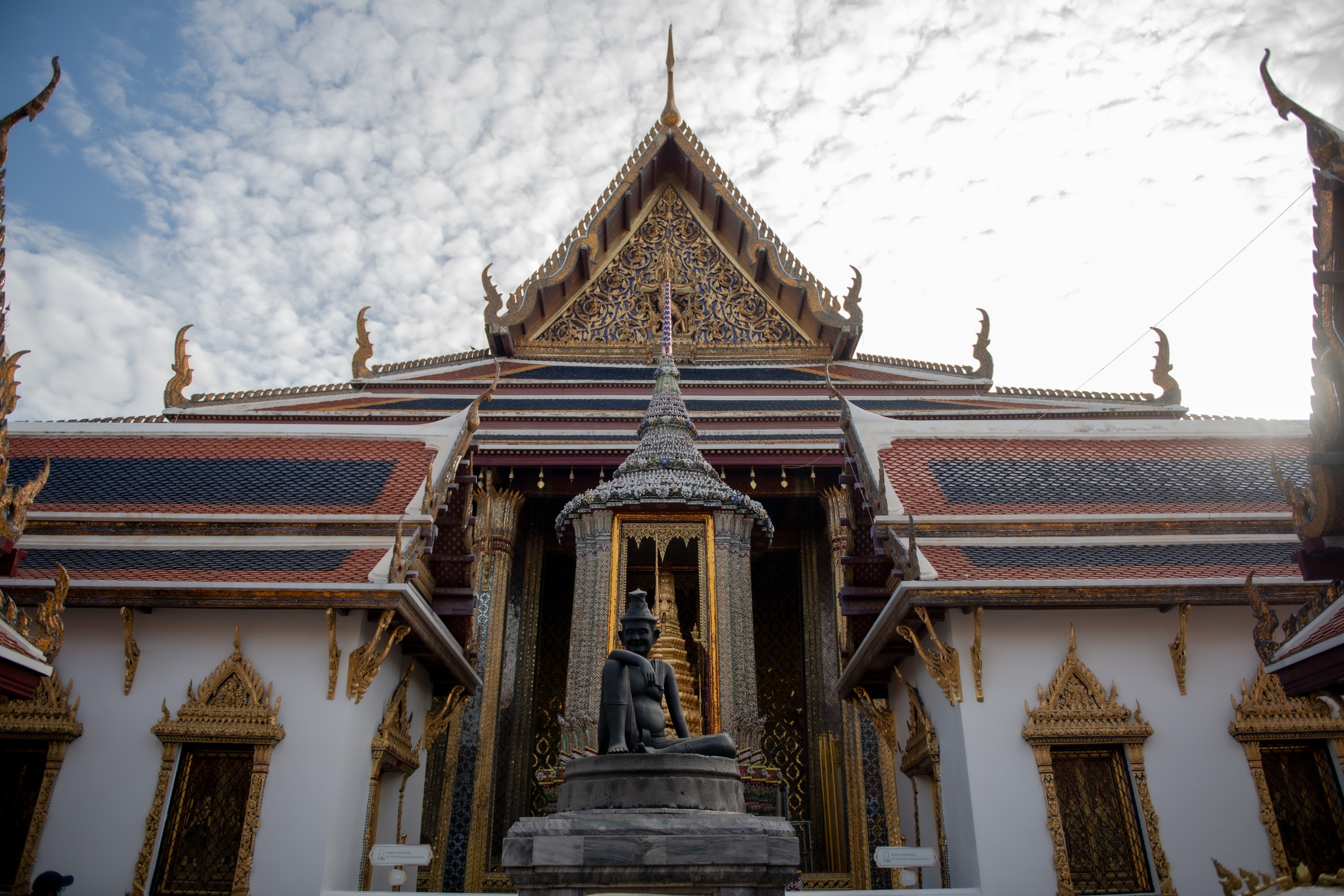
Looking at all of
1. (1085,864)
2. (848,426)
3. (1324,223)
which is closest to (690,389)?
(848,426)

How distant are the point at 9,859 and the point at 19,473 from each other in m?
2.90

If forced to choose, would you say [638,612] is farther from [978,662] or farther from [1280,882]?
[1280,882]

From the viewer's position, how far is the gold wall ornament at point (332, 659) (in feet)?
17.3

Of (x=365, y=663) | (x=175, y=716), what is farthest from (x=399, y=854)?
(x=175, y=716)

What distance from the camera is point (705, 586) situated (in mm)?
6828

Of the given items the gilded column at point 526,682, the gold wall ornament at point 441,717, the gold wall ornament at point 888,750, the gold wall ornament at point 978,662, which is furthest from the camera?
the gilded column at point 526,682

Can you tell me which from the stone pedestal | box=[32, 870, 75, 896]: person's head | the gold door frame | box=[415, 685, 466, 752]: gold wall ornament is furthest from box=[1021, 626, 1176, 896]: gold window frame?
box=[32, 870, 75, 896]: person's head

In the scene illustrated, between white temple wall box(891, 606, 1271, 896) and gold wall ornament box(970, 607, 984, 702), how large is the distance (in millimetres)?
25

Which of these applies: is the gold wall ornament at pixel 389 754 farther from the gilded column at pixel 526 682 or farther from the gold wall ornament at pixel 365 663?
the gilded column at pixel 526 682

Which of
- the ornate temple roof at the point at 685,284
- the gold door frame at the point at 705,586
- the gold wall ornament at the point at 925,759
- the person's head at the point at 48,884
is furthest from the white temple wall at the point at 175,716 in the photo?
the ornate temple roof at the point at 685,284

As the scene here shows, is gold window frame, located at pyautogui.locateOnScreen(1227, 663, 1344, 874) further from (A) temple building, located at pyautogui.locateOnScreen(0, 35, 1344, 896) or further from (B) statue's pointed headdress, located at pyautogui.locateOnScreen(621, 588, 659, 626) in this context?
(B) statue's pointed headdress, located at pyautogui.locateOnScreen(621, 588, 659, 626)

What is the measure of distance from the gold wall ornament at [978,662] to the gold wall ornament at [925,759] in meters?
0.56

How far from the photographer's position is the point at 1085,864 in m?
4.91

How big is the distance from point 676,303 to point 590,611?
6.31 metres
